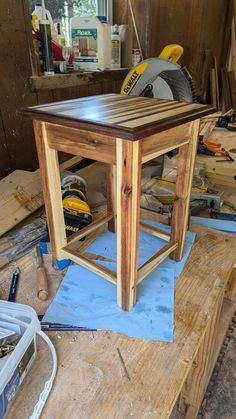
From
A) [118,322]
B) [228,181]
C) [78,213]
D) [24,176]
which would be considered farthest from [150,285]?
[228,181]

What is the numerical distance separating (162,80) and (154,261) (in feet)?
2.60

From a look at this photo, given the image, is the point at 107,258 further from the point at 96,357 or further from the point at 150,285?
the point at 96,357

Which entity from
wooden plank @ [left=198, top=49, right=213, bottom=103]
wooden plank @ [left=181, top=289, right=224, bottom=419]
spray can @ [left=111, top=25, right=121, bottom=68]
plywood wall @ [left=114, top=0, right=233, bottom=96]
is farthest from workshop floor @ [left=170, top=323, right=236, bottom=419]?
wooden plank @ [left=198, top=49, right=213, bottom=103]

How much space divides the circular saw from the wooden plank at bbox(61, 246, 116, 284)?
775mm

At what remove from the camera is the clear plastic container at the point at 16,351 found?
0.44 meters

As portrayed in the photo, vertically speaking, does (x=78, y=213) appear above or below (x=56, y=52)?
below

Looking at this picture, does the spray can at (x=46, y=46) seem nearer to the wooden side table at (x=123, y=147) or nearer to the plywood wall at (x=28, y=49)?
the plywood wall at (x=28, y=49)

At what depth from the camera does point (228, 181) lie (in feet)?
3.93

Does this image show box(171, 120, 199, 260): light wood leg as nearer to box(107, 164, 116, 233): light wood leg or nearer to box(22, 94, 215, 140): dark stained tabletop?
box(22, 94, 215, 140): dark stained tabletop

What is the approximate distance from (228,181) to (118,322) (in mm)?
807

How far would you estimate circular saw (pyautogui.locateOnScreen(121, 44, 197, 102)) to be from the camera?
115cm

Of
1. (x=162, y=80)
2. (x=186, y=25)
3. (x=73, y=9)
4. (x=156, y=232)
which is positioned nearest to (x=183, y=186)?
(x=156, y=232)

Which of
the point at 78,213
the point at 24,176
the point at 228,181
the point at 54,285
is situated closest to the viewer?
the point at 54,285

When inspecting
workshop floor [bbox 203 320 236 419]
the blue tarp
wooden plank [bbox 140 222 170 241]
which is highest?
wooden plank [bbox 140 222 170 241]
